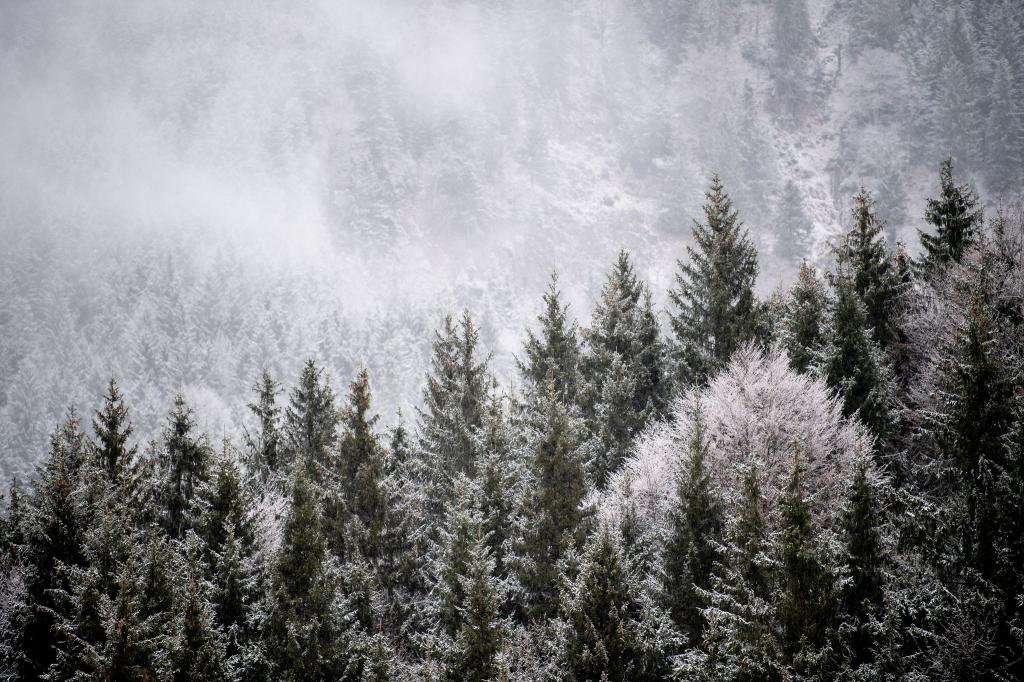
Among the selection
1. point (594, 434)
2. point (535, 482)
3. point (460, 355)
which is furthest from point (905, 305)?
point (460, 355)

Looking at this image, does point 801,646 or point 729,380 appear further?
point 729,380

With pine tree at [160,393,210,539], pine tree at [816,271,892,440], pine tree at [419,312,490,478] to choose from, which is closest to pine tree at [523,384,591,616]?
pine tree at [419,312,490,478]

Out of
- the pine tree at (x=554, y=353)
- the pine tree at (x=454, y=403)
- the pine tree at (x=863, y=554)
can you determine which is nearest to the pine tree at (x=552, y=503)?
the pine tree at (x=454, y=403)

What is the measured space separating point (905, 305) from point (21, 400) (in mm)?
198755

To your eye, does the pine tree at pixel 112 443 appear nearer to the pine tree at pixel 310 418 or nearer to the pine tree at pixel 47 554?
the pine tree at pixel 47 554

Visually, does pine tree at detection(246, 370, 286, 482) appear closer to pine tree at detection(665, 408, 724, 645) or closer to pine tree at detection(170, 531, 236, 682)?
pine tree at detection(170, 531, 236, 682)

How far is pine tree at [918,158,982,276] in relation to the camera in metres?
29.9

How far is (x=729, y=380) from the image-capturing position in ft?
91.2

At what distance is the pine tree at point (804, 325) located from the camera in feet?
95.5

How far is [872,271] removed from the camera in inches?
1138

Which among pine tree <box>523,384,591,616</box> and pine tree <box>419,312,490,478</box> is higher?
pine tree <box>419,312,490,478</box>

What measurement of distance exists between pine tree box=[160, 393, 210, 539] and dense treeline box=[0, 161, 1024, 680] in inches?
5.3

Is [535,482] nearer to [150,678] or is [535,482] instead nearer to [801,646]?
[801,646]

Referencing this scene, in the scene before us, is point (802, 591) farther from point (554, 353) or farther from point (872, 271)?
point (554, 353)
